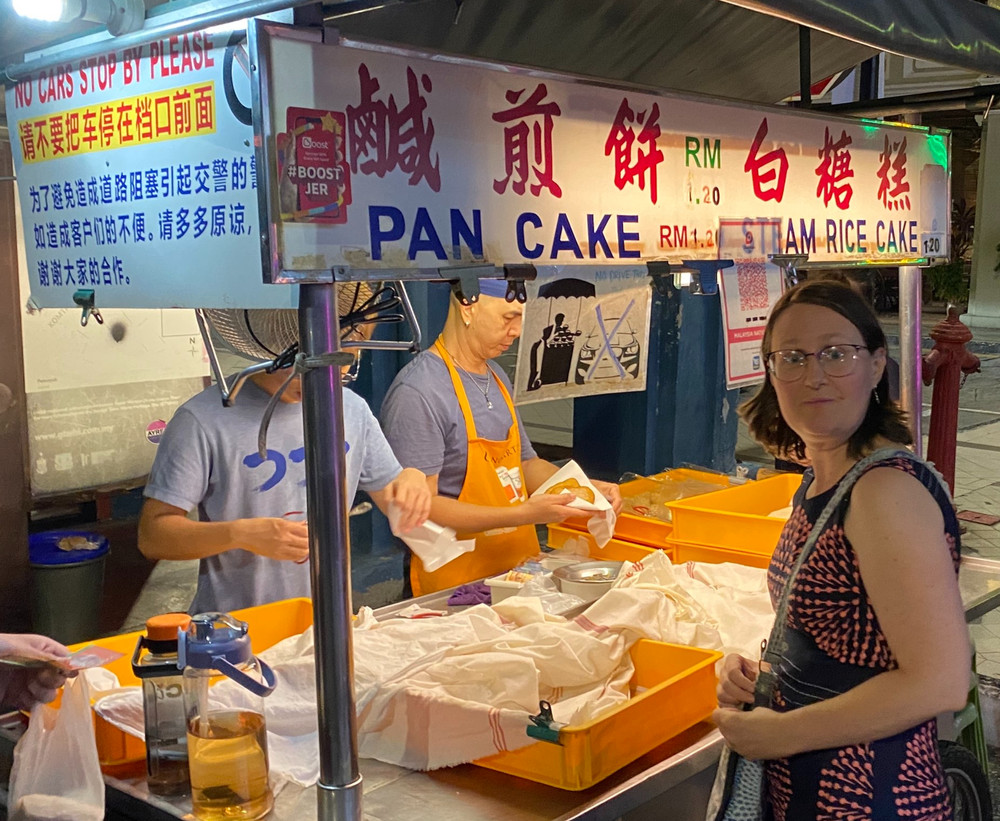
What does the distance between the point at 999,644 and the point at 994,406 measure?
7983 mm

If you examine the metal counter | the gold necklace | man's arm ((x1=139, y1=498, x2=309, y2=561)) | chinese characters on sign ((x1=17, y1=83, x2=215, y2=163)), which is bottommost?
the metal counter

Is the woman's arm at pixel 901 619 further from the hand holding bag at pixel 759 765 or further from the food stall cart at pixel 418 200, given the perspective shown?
the food stall cart at pixel 418 200

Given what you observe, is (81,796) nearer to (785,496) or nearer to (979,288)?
(785,496)

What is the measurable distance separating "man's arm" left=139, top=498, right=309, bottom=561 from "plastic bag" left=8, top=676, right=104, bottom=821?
2.43 feet

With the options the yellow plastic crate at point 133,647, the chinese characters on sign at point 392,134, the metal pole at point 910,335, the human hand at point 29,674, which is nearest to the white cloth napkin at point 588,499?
the metal pole at point 910,335

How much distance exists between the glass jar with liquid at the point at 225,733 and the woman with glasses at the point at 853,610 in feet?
2.69

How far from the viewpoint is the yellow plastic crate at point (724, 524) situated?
326 centimetres

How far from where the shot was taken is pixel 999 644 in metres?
5.39

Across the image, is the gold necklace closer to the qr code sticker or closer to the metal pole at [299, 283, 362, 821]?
the qr code sticker

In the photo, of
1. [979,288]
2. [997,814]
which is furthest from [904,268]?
[979,288]

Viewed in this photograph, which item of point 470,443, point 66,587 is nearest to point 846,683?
point 470,443

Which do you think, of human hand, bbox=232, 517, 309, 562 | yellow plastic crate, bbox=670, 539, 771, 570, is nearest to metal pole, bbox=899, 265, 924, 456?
yellow plastic crate, bbox=670, 539, 771, 570

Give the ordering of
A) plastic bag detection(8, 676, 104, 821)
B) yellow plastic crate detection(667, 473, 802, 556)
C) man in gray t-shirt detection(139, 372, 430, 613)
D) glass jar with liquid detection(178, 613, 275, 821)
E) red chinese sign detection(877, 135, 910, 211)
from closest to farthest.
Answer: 1. glass jar with liquid detection(178, 613, 275, 821)
2. plastic bag detection(8, 676, 104, 821)
3. man in gray t-shirt detection(139, 372, 430, 613)
4. red chinese sign detection(877, 135, 910, 211)
5. yellow plastic crate detection(667, 473, 802, 556)

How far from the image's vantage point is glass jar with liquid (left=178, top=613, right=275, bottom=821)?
5.68 feet
